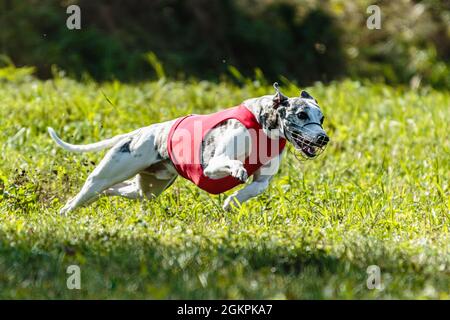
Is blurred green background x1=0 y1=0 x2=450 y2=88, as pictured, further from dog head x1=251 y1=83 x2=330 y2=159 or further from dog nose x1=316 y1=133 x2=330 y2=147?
dog nose x1=316 y1=133 x2=330 y2=147

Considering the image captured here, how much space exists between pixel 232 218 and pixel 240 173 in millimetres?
727

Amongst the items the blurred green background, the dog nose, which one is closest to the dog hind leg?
the dog nose

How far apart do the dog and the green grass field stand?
211mm

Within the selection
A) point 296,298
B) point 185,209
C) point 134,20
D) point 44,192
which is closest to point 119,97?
point 44,192

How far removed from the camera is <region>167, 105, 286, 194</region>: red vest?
6844mm

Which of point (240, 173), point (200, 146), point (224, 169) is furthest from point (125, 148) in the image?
point (240, 173)

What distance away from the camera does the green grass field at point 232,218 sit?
18.5 ft

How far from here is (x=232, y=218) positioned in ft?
23.2

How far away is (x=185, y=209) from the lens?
7539mm

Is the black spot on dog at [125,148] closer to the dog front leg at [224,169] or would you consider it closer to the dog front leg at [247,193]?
the dog front leg at [224,169]

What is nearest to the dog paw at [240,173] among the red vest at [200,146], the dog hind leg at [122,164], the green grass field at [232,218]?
the red vest at [200,146]
